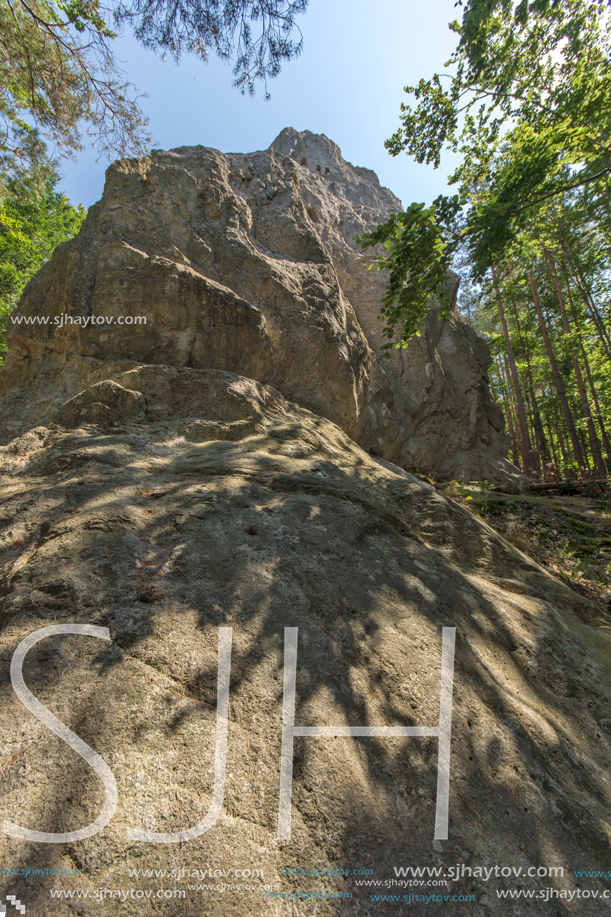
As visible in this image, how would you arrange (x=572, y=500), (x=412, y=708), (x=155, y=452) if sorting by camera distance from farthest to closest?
(x=572, y=500) → (x=155, y=452) → (x=412, y=708)

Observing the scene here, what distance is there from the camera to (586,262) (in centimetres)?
1577

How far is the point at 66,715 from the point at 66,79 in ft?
25.3

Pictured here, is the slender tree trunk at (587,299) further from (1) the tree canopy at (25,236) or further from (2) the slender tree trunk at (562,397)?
(1) the tree canopy at (25,236)


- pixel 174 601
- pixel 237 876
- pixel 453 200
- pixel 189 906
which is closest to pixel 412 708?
pixel 237 876

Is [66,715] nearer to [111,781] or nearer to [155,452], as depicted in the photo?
[111,781]

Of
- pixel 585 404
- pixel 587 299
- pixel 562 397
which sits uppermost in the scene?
pixel 587 299

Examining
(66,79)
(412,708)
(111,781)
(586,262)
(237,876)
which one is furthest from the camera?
(586,262)

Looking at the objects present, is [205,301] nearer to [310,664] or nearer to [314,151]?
[310,664]

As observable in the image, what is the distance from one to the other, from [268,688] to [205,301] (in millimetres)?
5129

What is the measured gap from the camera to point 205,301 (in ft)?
18.6

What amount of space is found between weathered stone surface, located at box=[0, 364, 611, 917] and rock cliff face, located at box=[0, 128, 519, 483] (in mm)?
1956

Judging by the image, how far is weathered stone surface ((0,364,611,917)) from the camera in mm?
1357

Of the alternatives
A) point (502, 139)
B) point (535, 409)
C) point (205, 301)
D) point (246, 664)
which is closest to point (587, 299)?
point (535, 409)

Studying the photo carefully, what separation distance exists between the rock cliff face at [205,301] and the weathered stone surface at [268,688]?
196 cm
